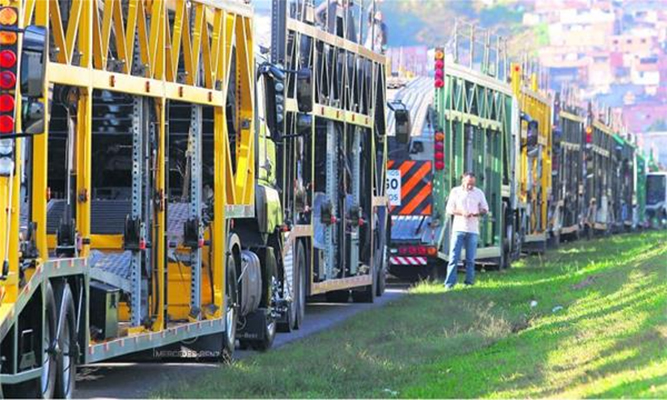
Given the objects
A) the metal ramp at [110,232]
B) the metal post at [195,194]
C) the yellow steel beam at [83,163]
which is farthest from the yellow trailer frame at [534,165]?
the yellow steel beam at [83,163]

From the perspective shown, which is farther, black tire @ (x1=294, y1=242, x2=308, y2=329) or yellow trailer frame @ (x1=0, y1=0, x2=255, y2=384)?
black tire @ (x1=294, y1=242, x2=308, y2=329)

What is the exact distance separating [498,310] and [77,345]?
1026 centimetres

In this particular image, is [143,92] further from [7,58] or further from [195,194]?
[7,58]

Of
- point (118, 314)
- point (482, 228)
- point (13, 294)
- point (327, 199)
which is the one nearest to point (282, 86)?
point (327, 199)

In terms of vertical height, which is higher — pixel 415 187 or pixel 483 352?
pixel 415 187

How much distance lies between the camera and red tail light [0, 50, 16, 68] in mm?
12312

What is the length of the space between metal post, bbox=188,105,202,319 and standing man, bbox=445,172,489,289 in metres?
12.2

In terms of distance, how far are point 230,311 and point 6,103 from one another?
19.8 ft

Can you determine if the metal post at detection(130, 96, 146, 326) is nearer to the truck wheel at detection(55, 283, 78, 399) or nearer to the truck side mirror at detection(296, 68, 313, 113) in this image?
the truck wheel at detection(55, 283, 78, 399)

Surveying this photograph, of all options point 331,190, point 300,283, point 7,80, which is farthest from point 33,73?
point 331,190

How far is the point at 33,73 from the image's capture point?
1222 cm

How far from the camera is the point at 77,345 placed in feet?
45.9

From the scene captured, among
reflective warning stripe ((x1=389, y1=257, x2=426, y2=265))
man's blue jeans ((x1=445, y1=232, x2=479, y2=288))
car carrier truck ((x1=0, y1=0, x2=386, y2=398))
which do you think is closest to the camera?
car carrier truck ((x1=0, y1=0, x2=386, y2=398))

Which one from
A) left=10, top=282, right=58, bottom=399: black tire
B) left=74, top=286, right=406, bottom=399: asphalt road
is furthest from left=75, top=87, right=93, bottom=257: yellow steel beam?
left=74, top=286, right=406, bottom=399: asphalt road
